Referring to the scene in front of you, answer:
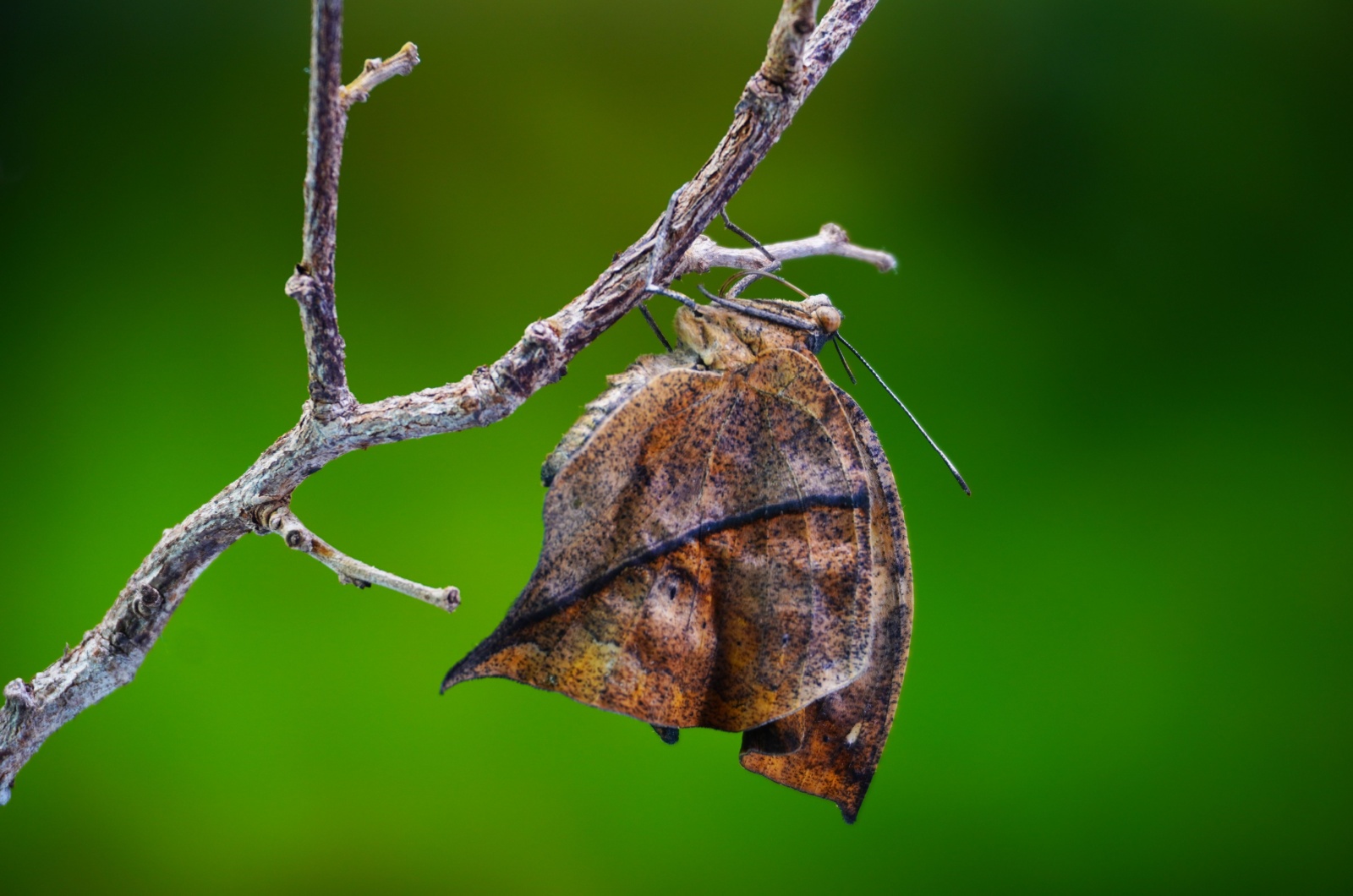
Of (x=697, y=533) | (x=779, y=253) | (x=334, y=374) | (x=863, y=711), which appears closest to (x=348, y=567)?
(x=334, y=374)

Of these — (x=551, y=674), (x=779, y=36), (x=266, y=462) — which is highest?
(x=779, y=36)

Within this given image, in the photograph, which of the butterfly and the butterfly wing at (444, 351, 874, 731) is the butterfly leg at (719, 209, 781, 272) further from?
the butterfly wing at (444, 351, 874, 731)

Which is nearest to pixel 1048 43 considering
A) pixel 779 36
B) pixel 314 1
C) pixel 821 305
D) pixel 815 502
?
pixel 821 305

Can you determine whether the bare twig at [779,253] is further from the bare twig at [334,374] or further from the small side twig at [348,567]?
the small side twig at [348,567]

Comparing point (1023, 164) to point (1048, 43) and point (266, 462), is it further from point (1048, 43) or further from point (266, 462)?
point (266, 462)

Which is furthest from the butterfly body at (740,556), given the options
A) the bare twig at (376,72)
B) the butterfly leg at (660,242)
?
the bare twig at (376,72)

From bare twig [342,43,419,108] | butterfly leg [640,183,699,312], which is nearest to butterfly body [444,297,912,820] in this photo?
butterfly leg [640,183,699,312]
